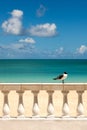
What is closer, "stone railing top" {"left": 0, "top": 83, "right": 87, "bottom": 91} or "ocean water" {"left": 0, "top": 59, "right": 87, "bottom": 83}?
"stone railing top" {"left": 0, "top": 83, "right": 87, "bottom": 91}

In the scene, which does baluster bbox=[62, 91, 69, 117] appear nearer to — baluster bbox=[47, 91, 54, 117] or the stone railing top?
the stone railing top

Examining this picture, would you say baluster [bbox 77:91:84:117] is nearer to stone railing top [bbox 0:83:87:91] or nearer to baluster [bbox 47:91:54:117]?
stone railing top [bbox 0:83:87:91]

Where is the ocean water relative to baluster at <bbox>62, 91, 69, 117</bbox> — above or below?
above

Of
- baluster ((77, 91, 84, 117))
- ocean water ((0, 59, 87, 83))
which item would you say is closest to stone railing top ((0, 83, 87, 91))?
Answer: baluster ((77, 91, 84, 117))

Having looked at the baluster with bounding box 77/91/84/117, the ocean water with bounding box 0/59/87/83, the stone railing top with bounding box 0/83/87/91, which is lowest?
the baluster with bounding box 77/91/84/117

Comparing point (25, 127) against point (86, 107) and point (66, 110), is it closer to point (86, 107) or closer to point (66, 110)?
Result: point (66, 110)

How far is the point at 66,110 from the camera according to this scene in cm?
688

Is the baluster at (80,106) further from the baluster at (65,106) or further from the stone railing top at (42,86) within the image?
the baluster at (65,106)

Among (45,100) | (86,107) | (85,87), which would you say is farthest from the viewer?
(45,100)

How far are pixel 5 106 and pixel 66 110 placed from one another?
3.66ft

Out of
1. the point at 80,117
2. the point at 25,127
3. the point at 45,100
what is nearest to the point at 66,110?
the point at 80,117

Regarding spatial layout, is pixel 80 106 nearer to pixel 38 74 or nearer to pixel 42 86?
pixel 42 86

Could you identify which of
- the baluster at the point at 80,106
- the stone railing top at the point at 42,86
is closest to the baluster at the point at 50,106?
the stone railing top at the point at 42,86

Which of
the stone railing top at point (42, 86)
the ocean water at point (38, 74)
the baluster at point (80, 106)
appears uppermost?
the ocean water at point (38, 74)
